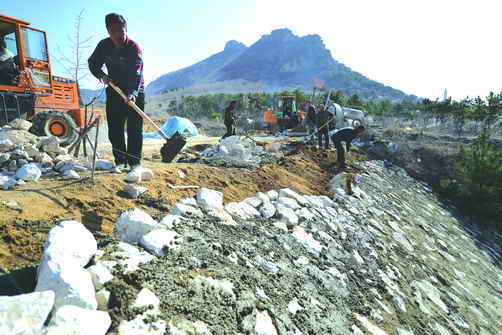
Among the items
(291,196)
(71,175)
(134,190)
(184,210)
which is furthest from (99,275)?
(291,196)

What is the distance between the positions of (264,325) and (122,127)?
2804mm

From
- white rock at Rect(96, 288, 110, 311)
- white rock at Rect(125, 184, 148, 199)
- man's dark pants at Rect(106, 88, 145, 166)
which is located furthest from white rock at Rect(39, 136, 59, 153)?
white rock at Rect(96, 288, 110, 311)

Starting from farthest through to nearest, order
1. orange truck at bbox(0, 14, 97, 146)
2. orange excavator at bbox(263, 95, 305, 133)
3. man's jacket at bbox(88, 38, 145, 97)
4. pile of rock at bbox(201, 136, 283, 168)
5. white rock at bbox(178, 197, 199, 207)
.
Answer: orange excavator at bbox(263, 95, 305, 133), orange truck at bbox(0, 14, 97, 146), pile of rock at bbox(201, 136, 283, 168), man's jacket at bbox(88, 38, 145, 97), white rock at bbox(178, 197, 199, 207)

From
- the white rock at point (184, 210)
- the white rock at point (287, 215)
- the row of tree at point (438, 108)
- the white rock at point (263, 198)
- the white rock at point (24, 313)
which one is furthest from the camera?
the row of tree at point (438, 108)

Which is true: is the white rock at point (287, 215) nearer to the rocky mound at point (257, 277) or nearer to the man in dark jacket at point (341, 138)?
the rocky mound at point (257, 277)

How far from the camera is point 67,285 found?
45.4 inches

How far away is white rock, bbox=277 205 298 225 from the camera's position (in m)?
3.29

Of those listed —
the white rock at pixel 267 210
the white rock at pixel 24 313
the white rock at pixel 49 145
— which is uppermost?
the white rock at pixel 49 145

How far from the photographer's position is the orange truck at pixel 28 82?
19.8ft

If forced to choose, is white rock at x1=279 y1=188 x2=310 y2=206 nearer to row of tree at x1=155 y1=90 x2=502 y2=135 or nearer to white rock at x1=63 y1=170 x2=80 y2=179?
white rock at x1=63 y1=170 x2=80 y2=179

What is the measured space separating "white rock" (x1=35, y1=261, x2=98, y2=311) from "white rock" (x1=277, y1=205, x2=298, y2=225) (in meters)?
2.33

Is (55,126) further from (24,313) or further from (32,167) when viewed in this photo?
(24,313)

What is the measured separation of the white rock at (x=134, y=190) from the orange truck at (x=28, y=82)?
4603mm

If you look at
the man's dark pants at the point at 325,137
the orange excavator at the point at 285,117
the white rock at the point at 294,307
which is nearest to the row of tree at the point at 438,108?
the orange excavator at the point at 285,117
